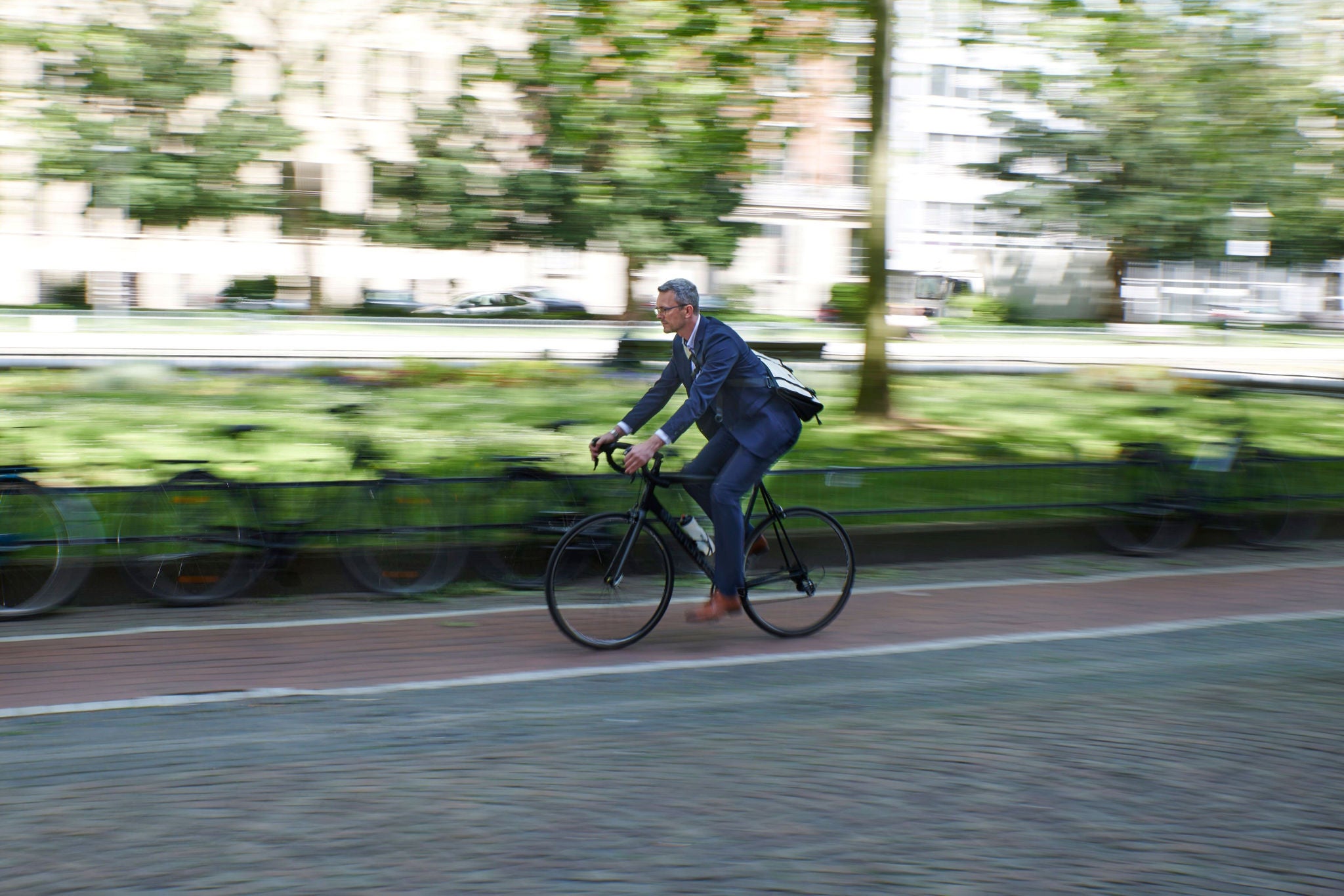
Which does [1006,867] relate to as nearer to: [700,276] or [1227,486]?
[1227,486]

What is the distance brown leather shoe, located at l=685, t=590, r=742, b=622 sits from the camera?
6.09 metres

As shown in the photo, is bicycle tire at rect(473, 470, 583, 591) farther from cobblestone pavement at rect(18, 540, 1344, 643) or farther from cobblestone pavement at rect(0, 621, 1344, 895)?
cobblestone pavement at rect(0, 621, 1344, 895)

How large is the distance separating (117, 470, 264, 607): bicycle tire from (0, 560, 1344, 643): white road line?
18.0 inches

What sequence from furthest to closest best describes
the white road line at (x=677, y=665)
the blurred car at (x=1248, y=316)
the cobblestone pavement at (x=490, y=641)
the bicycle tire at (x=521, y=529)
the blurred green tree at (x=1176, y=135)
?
the blurred car at (x=1248, y=316) → the blurred green tree at (x=1176, y=135) → the bicycle tire at (x=521, y=529) → the cobblestone pavement at (x=490, y=641) → the white road line at (x=677, y=665)

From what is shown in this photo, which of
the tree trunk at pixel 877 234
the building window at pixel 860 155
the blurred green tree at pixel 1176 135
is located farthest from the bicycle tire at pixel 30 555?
the blurred green tree at pixel 1176 135

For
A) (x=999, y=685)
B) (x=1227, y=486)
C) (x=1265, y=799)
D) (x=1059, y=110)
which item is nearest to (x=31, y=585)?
(x=999, y=685)

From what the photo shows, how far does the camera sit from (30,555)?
256 inches

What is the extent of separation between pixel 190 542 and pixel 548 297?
95.1ft

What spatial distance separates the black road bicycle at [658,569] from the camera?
5898mm

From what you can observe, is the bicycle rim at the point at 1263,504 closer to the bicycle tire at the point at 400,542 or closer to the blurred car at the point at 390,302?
the bicycle tire at the point at 400,542

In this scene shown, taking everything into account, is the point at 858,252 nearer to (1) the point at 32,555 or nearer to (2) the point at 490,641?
(2) the point at 490,641

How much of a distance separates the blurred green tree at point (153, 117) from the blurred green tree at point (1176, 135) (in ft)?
28.8

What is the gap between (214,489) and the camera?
275 inches

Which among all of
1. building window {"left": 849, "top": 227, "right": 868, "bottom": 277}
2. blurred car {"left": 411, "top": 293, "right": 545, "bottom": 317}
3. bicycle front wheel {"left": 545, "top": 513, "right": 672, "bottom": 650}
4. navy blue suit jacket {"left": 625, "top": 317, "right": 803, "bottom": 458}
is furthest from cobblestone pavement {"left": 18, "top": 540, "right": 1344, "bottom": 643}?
blurred car {"left": 411, "top": 293, "right": 545, "bottom": 317}
